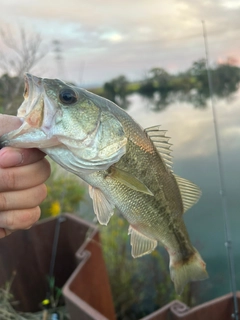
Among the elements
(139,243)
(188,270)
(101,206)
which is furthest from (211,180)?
(101,206)

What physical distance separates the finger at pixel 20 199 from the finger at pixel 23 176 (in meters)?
0.02

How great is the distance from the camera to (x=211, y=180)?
15.4ft

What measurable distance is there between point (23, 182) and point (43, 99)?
0.79ft

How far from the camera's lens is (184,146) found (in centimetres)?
617

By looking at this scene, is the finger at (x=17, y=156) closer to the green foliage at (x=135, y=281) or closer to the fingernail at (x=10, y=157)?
the fingernail at (x=10, y=157)

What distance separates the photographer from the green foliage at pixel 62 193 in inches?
125

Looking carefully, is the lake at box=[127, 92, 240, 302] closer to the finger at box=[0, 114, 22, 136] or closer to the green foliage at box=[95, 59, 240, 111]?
the green foliage at box=[95, 59, 240, 111]

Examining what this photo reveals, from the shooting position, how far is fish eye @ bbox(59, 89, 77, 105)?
0.89 metres

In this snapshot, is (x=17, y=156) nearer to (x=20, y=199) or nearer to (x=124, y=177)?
(x=20, y=199)

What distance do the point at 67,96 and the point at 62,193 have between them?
2319 millimetres

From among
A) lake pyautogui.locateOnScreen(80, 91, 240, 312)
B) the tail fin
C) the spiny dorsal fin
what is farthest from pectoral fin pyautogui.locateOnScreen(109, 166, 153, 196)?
lake pyautogui.locateOnScreen(80, 91, 240, 312)

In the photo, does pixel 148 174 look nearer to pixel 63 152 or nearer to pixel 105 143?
pixel 105 143

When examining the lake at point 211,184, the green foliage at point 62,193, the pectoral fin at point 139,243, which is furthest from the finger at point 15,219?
the green foliage at point 62,193

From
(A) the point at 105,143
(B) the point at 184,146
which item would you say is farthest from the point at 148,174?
(B) the point at 184,146
